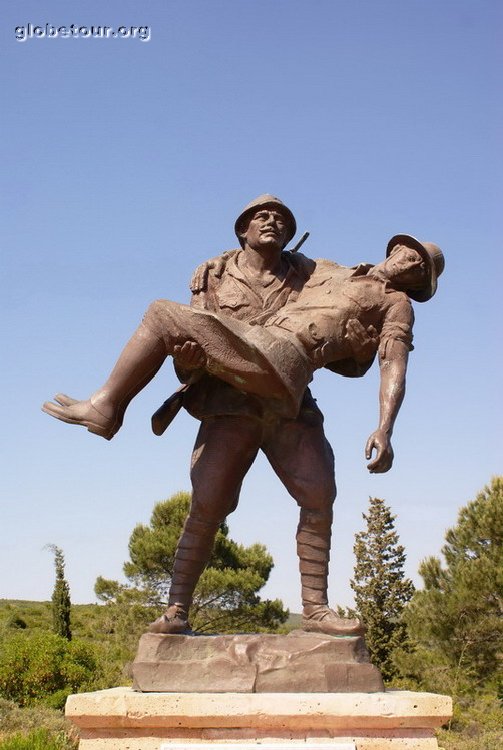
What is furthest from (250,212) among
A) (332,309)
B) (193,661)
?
(193,661)

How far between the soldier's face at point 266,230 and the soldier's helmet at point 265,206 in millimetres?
28

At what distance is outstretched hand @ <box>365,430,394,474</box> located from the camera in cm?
379

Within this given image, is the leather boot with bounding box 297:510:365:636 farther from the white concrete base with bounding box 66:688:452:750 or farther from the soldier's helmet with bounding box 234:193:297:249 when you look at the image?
the soldier's helmet with bounding box 234:193:297:249

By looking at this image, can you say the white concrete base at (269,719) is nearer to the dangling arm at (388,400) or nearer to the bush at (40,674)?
the dangling arm at (388,400)

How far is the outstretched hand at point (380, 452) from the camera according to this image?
149 inches

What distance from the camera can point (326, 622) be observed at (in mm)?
3717

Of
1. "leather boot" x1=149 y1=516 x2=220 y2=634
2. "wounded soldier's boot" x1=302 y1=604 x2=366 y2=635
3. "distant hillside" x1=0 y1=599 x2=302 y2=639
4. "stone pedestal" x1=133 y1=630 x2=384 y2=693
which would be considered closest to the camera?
"stone pedestal" x1=133 y1=630 x2=384 y2=693

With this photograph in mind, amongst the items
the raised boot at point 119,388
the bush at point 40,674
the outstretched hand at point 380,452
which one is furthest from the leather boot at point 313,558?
the bush at point 40,674

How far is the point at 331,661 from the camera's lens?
3.49 m

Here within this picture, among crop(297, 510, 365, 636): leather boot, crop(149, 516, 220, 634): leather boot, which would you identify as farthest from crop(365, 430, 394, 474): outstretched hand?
crop(149, 516, 220, 634): leather boot

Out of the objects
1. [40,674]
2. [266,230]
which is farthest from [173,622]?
[40,674]

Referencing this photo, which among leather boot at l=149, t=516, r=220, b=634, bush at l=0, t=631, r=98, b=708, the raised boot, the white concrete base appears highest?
the raised boot

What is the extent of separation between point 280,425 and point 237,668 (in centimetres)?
124

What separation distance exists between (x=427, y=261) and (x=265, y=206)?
98 centimetres
